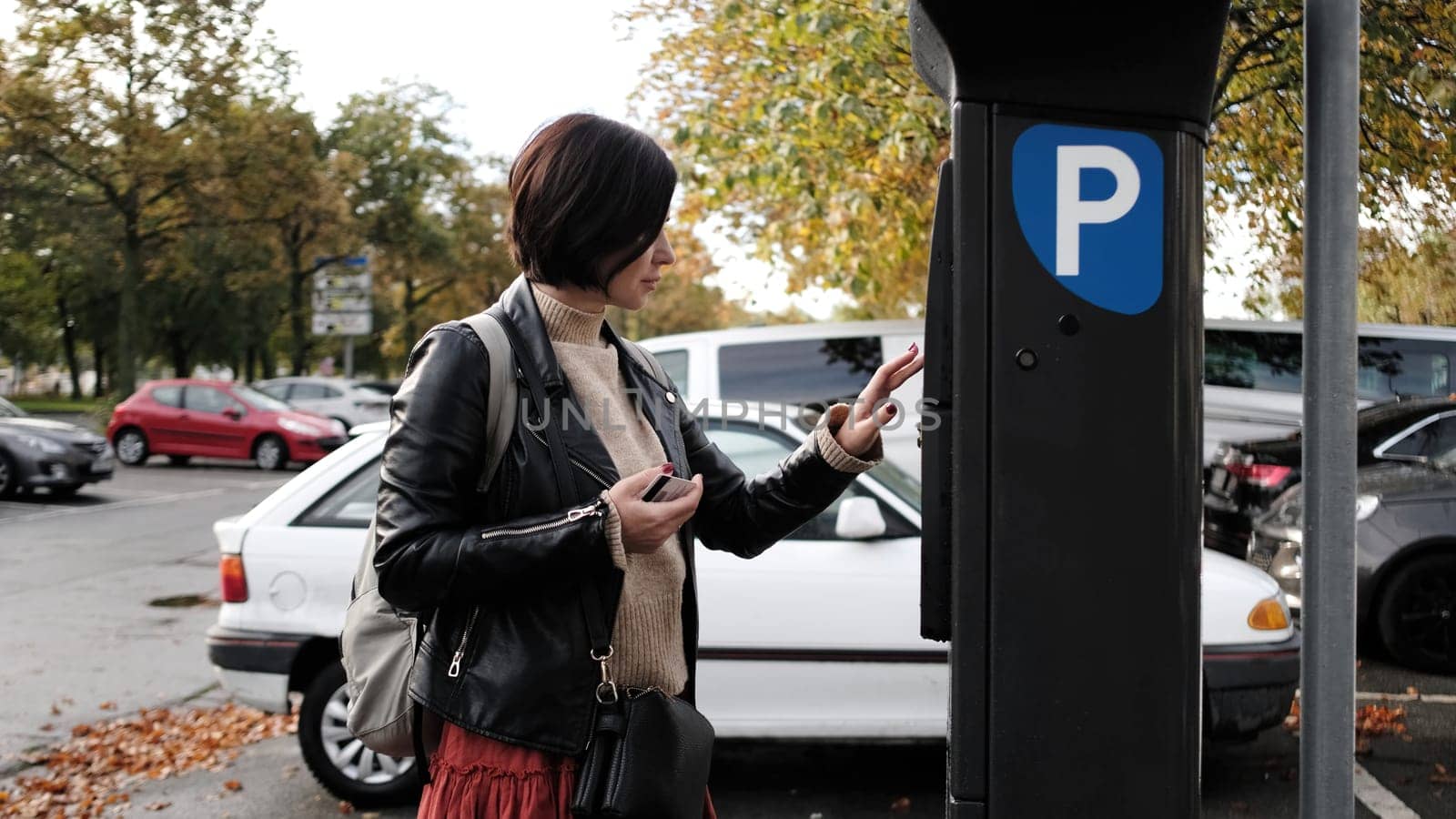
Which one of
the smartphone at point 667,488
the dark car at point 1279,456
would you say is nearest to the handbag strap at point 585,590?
the smartphone at point 667,488

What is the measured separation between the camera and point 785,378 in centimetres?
834

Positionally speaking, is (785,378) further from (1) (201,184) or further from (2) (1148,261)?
(1) (201,184)

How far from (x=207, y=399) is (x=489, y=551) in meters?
20.1

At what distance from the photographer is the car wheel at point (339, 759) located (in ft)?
14.7

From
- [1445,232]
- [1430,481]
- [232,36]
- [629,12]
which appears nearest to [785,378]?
[1430,481]

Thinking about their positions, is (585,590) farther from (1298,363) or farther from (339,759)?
(1298,363)

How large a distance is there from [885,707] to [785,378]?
13.6 feet

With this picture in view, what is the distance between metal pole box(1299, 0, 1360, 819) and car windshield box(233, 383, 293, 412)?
19.7 meters

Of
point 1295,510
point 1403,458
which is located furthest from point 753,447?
point 1403,458

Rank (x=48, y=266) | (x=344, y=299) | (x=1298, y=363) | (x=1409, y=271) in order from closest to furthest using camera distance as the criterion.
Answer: (x=1409, y=271) → (x=1298, y=363) → (x=344, y=299) → (x=48, y=266)

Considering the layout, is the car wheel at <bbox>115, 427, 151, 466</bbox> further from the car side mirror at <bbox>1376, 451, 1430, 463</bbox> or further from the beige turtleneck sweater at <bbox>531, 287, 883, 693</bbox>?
the beige turtleneck sweater at <bbox>531, 287, 883, 693</bbox>

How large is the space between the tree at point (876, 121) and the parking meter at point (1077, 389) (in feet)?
2.75

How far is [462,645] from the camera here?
168 cm

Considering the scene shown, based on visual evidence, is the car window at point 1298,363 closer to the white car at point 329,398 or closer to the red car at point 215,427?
the red car at point 215,427
